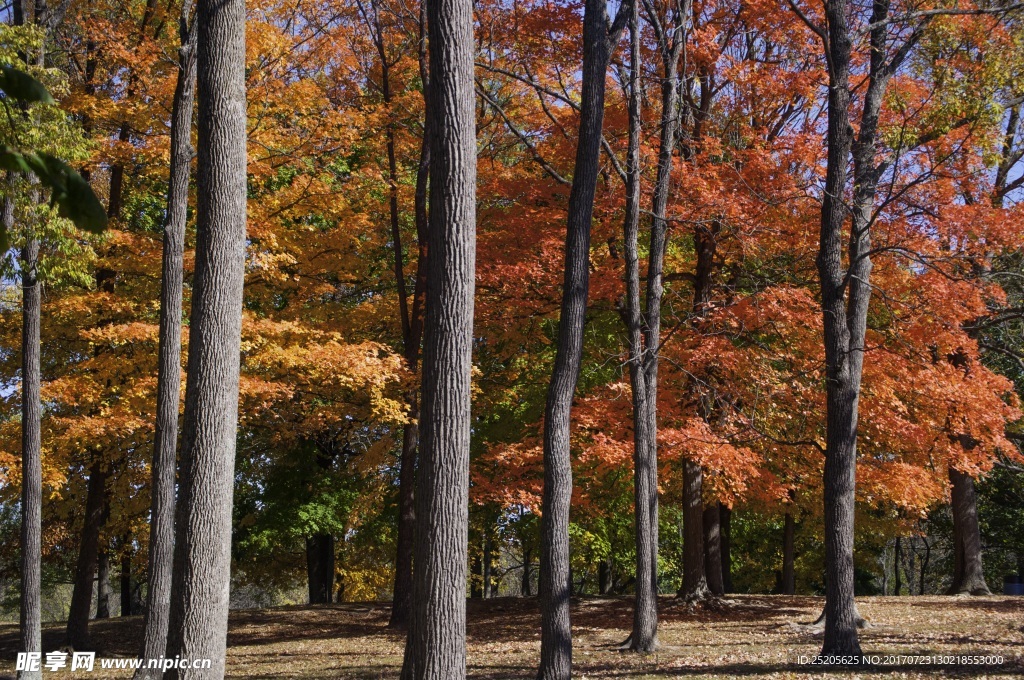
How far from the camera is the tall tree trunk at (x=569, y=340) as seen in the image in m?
9.08

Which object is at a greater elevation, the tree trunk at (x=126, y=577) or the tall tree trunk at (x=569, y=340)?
the tall tree trunk at (x=569, y=340)

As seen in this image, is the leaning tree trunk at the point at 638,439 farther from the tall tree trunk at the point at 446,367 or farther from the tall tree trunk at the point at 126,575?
the tall tree trunk at the point at 126,575

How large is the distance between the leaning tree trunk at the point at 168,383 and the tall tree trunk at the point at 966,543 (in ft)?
52.8

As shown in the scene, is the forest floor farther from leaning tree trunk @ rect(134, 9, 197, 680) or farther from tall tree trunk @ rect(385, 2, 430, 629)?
leaning tree trunk @ rect(134, 9, 197, 680)

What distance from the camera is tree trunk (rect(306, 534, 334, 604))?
23.6 m

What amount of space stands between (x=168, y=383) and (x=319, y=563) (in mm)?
16220

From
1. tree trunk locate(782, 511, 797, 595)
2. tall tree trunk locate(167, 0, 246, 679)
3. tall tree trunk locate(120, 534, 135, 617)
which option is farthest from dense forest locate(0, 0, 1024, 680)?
tall tree trunk locate(120, 534, 135, 617)

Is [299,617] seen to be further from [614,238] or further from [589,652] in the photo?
[614,238]

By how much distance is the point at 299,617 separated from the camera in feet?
58.6

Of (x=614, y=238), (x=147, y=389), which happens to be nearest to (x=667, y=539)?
(x=614, y=238)

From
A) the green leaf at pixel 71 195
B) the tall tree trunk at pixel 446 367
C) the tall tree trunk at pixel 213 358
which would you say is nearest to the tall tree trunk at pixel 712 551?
the tall tree trunk at pixel 213 358

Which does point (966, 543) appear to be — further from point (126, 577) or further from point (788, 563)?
point (126, 577)

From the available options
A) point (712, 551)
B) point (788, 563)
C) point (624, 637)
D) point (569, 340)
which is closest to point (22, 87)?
point (569, 340)

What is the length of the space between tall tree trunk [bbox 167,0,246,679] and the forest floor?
491 centimetres
